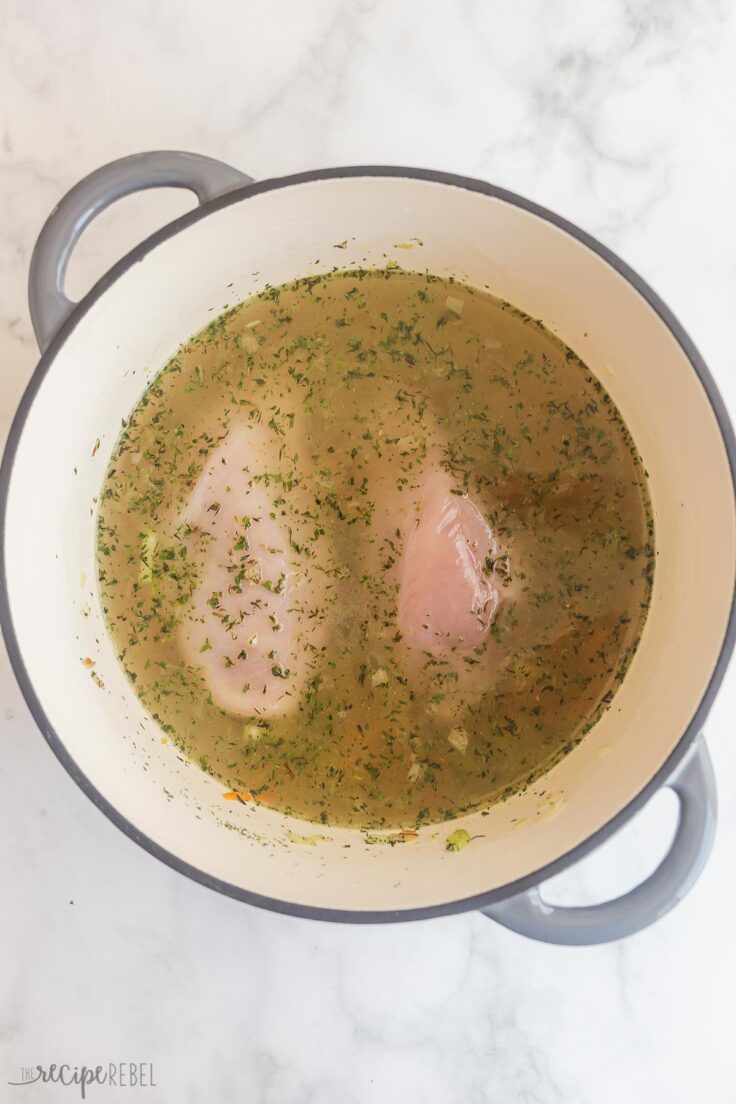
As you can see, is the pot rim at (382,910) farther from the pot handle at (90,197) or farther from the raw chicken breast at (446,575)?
the raw chicken breast at (446,575)

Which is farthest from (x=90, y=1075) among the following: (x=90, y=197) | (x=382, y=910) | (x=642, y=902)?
(x=90, y=197)

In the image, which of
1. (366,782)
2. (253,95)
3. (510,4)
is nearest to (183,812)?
(366,782)

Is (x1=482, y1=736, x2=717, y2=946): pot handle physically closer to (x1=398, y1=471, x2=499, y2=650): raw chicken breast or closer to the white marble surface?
the white marble surface

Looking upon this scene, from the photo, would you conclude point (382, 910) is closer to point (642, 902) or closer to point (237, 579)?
point (642, 902)

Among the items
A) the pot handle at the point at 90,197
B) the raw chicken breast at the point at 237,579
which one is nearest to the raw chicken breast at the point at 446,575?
the raw chicken breast at the point at 237,579

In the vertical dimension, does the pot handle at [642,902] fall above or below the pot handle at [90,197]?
below

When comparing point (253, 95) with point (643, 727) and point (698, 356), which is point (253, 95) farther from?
point (643, 727)

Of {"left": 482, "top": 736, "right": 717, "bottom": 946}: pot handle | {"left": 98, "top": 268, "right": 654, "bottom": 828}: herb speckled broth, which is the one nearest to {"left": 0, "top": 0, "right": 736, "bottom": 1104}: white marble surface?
{"left": 98, "top": 268, "right": 654, "bottom": 828}: herb speckled broth
